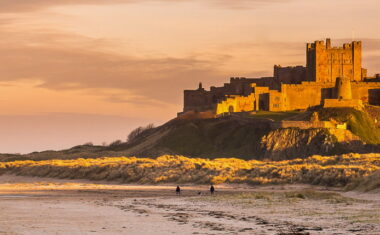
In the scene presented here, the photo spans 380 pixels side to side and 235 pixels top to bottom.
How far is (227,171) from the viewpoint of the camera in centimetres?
6600

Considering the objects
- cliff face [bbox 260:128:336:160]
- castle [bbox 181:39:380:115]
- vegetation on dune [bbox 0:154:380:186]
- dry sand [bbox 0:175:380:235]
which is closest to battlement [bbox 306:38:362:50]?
castle [bbox 181:39:380:115]

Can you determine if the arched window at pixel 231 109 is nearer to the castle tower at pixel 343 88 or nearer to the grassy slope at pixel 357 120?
the grassy slope at pixel 357 120

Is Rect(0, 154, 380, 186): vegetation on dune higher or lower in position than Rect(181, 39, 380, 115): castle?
lower

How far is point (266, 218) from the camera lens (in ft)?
108

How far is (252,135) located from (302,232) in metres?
77.1

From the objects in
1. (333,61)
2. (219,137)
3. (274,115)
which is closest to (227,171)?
(219,137)

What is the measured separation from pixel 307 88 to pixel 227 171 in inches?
2595

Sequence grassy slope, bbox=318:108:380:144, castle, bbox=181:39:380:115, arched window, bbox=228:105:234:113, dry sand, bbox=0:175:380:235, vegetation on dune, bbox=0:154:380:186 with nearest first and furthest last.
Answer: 1. dry sand, bbox=0:175:380:235
2. vegetation on dune, bbox=0:154:380:186
3. grassy slope, bbox=318:108:380:144
4. arched window, bbox=228:105:234:113
5. castle, bbox=181:39:380:115

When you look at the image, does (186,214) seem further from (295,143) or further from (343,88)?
(343,88)

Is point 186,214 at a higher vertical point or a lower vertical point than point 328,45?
lower

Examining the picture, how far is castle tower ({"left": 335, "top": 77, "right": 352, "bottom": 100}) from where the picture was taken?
12456 cm

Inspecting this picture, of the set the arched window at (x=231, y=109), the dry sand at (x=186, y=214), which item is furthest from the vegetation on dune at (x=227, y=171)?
the arched window at (x=231, y=109)

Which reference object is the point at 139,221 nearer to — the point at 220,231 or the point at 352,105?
the point at 220,231

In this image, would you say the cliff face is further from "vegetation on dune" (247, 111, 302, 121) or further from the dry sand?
the dry sand
